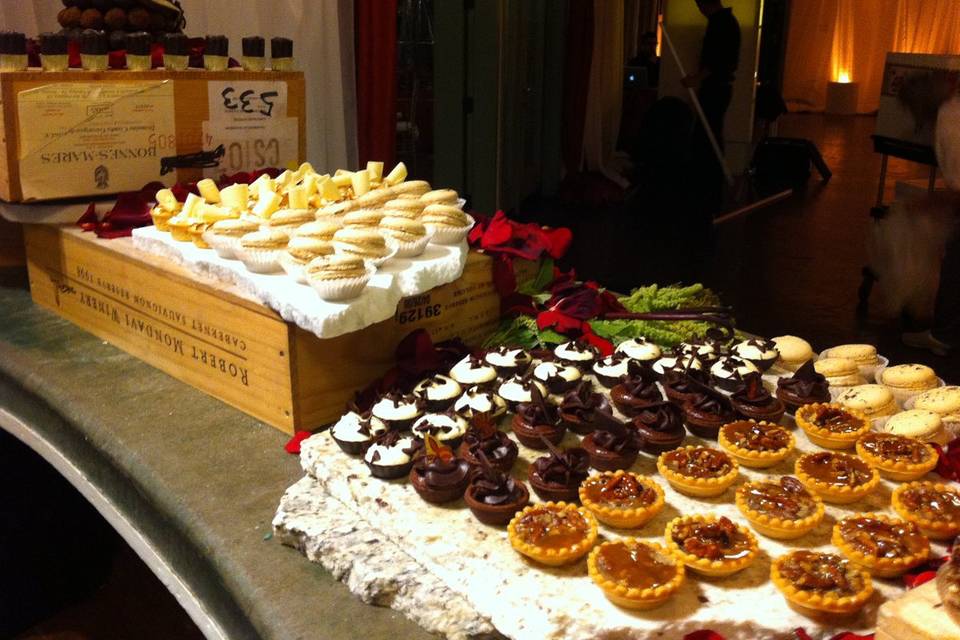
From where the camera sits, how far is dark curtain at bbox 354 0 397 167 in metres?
3.81

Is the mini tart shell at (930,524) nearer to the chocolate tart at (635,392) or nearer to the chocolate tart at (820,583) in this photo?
the chocolate tart at (820,583)

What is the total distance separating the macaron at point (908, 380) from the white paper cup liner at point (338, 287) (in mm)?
941

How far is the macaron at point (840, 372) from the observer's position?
5.32 ft

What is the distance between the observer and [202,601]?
4.13 ft

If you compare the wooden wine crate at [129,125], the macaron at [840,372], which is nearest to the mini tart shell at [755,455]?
the macaron at [840,372]

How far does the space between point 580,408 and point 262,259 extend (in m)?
0.61

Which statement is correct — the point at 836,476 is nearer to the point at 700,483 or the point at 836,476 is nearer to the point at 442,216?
the point at 700,483

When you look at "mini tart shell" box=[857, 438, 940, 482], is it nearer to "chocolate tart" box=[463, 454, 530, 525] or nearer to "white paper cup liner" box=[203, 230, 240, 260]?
"chocolate tart" box=[463, 454, 530, 525]

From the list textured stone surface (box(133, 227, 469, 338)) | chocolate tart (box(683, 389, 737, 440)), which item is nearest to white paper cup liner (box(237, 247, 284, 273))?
textured stone surface (box(133, 227, 469, 338))

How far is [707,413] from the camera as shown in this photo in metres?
1.42

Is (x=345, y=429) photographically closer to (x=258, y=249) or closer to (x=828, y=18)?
(x=258, y=249)

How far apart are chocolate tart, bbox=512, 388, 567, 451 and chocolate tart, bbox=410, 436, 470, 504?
0.50 feet

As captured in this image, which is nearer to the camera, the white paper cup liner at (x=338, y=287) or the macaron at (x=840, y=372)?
the white paper cup liner at (x=338, y=287)

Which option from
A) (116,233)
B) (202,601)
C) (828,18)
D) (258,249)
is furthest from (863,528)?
(828,18)
